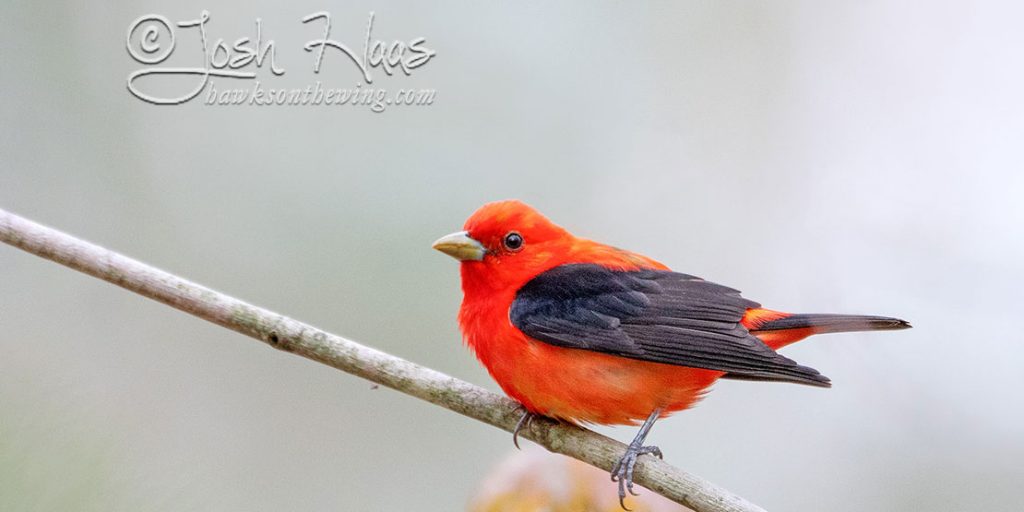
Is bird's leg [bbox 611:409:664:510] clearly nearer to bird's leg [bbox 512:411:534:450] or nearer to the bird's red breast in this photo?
the bird's red breast

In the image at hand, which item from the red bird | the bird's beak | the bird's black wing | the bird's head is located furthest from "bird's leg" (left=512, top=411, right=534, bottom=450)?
the bird's beak

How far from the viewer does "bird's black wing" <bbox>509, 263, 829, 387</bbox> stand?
9.11 feet

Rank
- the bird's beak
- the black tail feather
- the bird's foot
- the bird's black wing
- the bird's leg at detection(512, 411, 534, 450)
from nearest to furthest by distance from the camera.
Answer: the black tail feather, the bird's foot, the bird's black wing, the bird's leg at detection(512, 411, 534, 450), the bird's beak

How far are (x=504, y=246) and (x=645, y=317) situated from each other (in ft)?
1.81

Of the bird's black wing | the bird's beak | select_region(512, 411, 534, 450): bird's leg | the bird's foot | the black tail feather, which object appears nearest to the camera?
the black tail feather

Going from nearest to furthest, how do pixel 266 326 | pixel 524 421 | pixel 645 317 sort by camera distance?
pixel 266 326 → pixel 524 421 → pixel 645 317

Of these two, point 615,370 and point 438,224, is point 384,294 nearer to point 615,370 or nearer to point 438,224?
point 438,224

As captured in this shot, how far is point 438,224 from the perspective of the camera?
4.85 metres

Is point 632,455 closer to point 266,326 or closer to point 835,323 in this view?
point 835,323

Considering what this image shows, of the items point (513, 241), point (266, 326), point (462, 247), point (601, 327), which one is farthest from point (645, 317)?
point (266, 326)

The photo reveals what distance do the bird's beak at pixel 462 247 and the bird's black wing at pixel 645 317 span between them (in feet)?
0.66

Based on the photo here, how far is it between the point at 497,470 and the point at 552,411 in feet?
3.46

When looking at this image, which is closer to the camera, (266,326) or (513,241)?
(266,326)

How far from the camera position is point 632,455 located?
9.00ft
